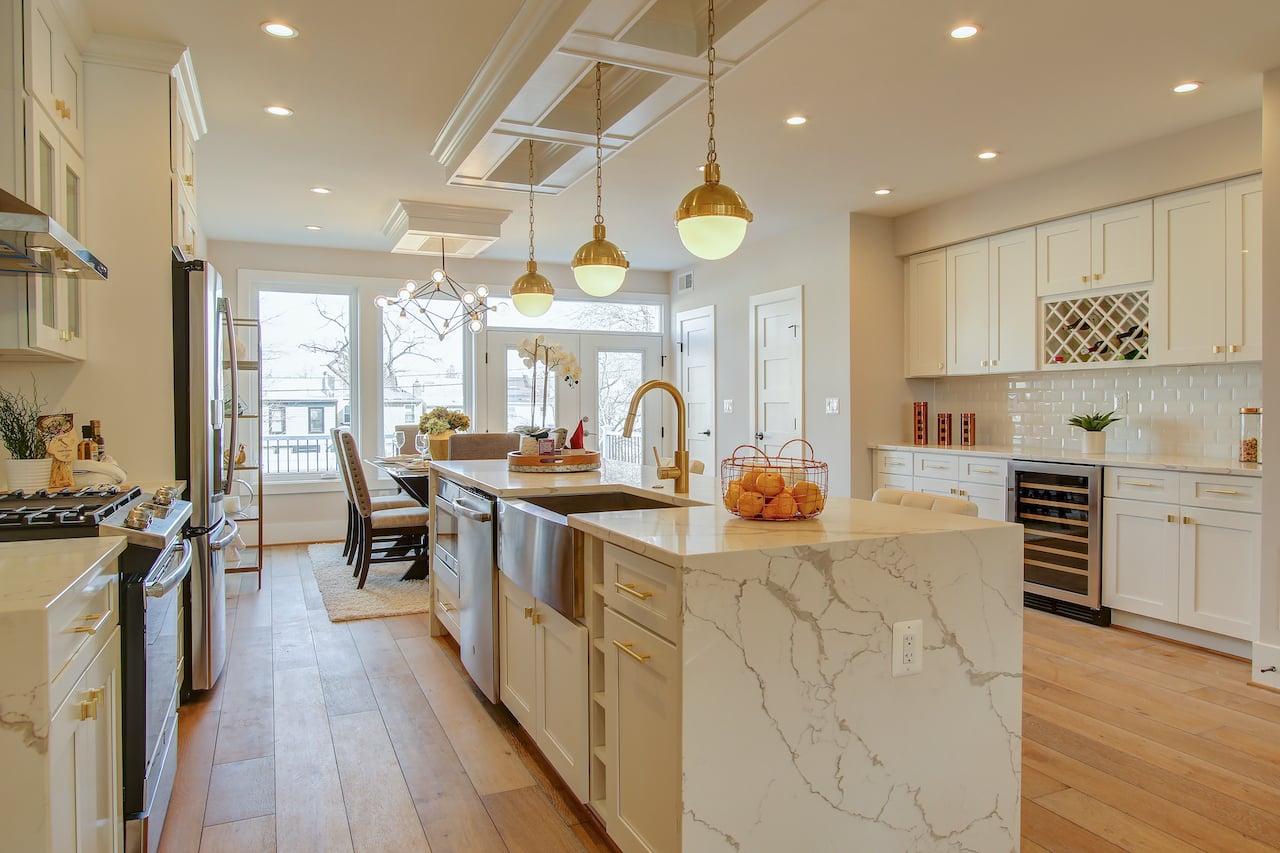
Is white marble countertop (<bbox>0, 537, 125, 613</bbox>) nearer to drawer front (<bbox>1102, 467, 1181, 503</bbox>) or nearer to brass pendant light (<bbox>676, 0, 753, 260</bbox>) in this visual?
brass pendant light (<bbox>676, 0, 753, 260</bbox>)

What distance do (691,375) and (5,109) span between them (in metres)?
6.11

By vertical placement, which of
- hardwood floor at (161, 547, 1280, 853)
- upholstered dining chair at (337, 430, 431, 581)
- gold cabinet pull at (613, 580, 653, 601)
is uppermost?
gold cabinet pull at (613, 580, 653, 601)

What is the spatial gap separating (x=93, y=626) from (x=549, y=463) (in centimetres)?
199

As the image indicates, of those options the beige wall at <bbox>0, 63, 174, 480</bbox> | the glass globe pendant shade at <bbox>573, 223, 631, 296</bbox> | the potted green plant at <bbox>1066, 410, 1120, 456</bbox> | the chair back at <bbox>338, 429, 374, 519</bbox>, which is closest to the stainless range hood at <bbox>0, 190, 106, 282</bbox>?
the beige wall at <bbox>0, 63, 174, 480</bbox>

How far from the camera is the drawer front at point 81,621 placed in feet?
4.52

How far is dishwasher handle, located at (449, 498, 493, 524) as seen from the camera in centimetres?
301

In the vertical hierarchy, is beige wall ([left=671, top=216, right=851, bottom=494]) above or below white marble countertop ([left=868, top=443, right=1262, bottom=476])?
above

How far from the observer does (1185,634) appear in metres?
3.99

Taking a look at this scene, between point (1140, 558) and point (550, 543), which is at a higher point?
point (550, 543)

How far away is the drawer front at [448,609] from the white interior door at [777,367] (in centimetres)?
335

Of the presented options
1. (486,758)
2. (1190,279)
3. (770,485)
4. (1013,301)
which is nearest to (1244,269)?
(1190,279)

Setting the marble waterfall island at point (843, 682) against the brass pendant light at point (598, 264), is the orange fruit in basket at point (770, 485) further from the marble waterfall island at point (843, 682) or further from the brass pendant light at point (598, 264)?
the brass pendant light at point (598, 264)

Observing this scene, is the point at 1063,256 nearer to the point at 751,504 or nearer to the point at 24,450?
the point at 751,504

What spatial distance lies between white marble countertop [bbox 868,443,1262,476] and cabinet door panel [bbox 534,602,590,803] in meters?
3.29
